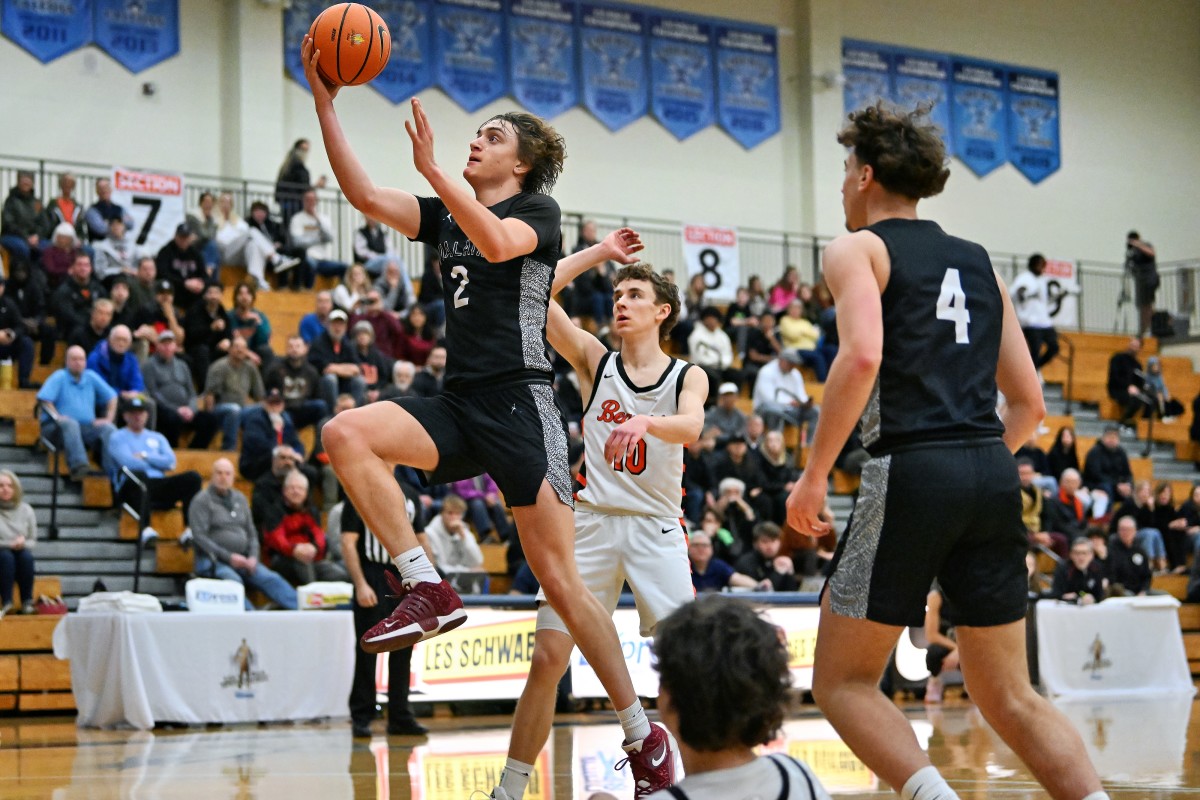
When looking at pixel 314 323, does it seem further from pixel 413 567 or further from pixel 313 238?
pixel 413 567

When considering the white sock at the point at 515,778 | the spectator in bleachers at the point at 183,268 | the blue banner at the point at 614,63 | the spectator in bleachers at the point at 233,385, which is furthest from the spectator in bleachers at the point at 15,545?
the blue banner at the point at 614,63

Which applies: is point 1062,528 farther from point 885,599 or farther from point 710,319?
point 885,599

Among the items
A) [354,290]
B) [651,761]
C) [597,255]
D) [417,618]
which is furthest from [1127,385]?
[417,618]

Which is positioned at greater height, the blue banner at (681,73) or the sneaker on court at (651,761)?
the blue banner at (681,73)

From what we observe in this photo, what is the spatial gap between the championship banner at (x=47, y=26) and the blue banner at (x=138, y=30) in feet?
0.75

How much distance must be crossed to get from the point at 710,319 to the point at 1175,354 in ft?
35.7

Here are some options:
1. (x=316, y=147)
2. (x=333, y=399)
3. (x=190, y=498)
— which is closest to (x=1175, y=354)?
(x=316, y=147)

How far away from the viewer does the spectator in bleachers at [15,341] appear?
48.3 ft

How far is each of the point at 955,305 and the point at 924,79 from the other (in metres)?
23.9

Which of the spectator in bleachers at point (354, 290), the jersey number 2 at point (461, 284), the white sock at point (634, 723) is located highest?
the spectator in bleachers at point (354, 290)

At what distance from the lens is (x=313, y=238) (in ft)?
62.7

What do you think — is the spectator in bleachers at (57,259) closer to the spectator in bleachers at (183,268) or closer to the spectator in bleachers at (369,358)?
the spectator in bleachers at (183,268)

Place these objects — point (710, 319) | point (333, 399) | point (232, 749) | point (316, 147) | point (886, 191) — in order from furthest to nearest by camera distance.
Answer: point (316, 147)
point (710, 319)
point (333, 399)
point (232, 749)
point (886, 191)

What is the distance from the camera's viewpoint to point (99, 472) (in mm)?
14172
